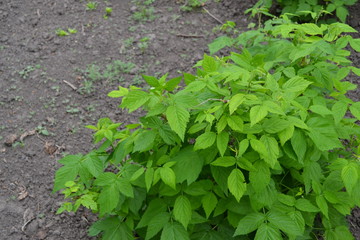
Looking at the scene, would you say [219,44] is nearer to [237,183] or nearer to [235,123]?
[235,123]

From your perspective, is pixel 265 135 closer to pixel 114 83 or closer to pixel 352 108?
pixel 352 108

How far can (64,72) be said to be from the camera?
4.27 m

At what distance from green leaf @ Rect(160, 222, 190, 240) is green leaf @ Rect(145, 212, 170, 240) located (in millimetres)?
35

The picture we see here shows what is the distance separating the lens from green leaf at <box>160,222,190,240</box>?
6.74 ft

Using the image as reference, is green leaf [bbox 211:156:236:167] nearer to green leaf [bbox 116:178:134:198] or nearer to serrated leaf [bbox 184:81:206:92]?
serrated leaf [bbox 184:81:206:92]

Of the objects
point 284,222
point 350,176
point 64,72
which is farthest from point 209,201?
point 64,72

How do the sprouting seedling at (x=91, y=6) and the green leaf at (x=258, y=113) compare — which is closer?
the green leaf at (x=258, y=113)

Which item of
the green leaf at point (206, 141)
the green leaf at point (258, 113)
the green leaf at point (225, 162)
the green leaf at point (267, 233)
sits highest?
the green leaf at point (258, 113)

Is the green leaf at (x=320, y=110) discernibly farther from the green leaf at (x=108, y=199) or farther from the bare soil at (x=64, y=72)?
the bare soil at (x=64, y=72)

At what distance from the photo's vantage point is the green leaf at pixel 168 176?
6.18 feet

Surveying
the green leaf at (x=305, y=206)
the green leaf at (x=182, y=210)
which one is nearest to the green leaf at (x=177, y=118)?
the green leaf at (x=182, y=210)

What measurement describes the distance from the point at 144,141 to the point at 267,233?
0.78 m

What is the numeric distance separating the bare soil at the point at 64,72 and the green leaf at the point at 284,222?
128cm

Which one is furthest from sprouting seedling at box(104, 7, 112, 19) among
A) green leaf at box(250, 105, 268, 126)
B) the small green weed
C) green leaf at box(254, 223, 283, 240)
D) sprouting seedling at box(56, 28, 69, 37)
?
green leaf at box(254, 223, 283, 240)
